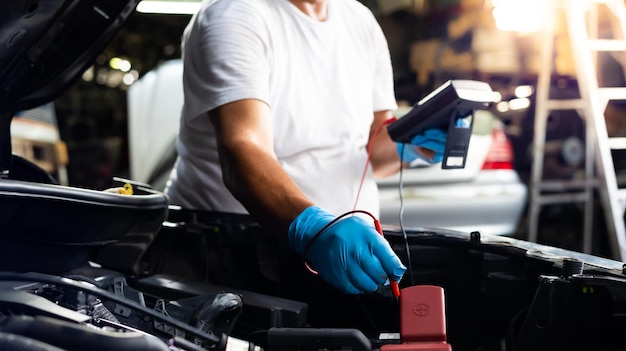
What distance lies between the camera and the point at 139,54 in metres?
8.60

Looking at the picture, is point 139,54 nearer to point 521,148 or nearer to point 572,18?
point 521,148

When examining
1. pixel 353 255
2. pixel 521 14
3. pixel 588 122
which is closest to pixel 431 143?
pixel 353 255

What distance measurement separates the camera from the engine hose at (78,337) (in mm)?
776

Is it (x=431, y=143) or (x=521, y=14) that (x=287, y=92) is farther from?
(x=521, y=14)

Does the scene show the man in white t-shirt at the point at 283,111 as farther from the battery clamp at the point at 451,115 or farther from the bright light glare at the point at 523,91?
the bright light glare at the point at 523,91

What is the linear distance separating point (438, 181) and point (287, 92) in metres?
2.02

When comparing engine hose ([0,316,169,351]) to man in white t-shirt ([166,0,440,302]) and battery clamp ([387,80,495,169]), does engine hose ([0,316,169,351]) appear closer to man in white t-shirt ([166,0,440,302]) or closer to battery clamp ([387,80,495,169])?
man in white t-shirt ([166,0,440,302])

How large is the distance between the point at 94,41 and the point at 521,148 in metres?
3.85

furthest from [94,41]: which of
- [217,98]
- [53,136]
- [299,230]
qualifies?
[53,136]

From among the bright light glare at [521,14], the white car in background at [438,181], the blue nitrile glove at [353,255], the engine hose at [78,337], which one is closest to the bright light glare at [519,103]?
the bright light glare at [521,14]

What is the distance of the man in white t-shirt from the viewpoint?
1.41 m

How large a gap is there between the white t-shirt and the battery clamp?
0.19 meters

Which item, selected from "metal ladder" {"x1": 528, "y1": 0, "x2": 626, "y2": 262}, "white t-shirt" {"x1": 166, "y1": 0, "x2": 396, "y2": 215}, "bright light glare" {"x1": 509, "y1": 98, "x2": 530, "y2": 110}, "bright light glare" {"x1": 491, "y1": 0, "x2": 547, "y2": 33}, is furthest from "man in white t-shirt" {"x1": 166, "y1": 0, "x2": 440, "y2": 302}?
"bright light glare" {"x1": 509, "y1": 98, "x2": 530, "y2": 110}

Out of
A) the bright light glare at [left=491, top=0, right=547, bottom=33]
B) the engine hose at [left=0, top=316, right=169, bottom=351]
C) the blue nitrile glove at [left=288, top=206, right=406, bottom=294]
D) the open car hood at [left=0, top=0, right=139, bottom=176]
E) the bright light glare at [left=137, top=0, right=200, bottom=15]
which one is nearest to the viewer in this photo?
the engine hose at [left=0, top=316, right=169, bottom=351]
